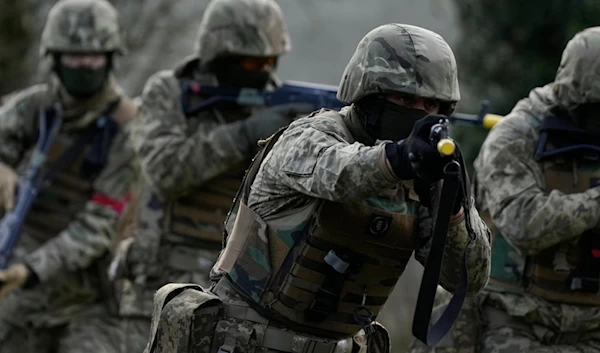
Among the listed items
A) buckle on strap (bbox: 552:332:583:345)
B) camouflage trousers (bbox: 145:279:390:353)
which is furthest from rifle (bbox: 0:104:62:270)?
camouflage trousers (bbox: 145:279:390:353)

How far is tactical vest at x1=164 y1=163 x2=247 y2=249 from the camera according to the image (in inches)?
362

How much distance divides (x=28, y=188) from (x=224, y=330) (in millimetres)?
4195

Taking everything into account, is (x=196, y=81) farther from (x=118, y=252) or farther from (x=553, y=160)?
(x=553, y=160)

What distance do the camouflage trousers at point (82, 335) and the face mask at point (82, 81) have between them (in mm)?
1322

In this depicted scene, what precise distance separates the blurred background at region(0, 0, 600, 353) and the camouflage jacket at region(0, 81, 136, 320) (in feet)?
10.2

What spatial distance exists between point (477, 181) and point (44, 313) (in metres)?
3.43

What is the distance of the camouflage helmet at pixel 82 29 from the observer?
33.7 ft

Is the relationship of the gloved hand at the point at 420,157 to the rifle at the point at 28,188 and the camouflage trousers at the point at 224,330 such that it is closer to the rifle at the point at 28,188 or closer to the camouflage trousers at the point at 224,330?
the camouflage trousers at the point at 224,330

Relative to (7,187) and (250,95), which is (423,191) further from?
(7,187)

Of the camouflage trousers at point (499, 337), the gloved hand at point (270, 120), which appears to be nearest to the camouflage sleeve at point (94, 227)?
the gloved hand at point (270, 120)

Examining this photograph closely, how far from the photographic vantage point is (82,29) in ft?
34.0

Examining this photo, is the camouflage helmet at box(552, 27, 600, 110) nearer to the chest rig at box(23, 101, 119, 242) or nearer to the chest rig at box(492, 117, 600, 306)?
the chest rig at box(492, 117, 600, 306)

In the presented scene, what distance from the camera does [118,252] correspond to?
9516mm

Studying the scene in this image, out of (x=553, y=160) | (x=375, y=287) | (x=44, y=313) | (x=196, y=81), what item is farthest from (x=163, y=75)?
(x=375, y=287)
